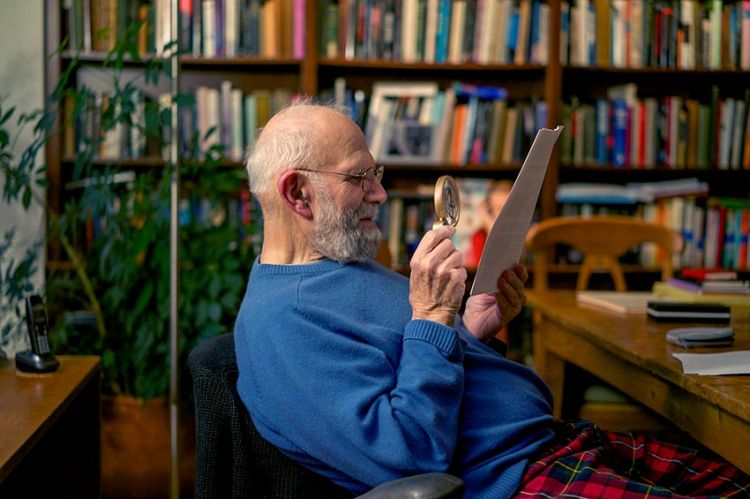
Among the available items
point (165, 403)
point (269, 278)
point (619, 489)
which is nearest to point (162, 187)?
point (165, 403)

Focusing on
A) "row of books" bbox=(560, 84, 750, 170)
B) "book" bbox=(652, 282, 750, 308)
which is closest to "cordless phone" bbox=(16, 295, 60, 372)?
"book" bbox=(652, 282, 750, 308)

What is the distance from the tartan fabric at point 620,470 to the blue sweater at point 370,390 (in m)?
0.04

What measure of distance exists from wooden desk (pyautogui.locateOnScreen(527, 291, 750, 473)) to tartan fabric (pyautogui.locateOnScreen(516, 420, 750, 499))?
0.06 m

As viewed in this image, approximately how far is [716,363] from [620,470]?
232mm

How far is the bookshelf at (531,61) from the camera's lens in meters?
3.69

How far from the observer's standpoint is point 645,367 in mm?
1590

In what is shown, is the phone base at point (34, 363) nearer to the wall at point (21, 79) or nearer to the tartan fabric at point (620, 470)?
the wall at point (21, 79)

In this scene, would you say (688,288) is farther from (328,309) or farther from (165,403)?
(165,403)

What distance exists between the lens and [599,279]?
3.89 m

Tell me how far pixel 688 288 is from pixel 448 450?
4.14 ft

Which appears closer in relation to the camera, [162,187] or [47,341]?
[47,341]

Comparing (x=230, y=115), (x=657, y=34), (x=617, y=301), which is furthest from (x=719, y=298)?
(x=230, y=115)

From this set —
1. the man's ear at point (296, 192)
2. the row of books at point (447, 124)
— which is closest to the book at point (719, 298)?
the man's ear at point (296, 192)

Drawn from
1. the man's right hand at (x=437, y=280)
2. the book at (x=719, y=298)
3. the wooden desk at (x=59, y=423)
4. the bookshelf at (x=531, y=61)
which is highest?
the bookshelf at (x=531, y=61)
